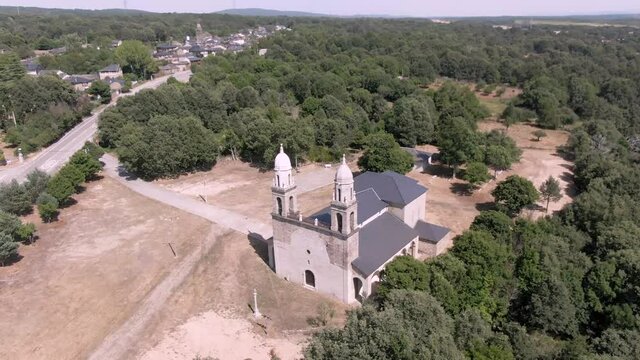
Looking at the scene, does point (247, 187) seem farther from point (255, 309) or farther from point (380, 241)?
point (255, 309)

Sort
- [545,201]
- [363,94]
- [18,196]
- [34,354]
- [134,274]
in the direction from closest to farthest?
1. [34,354]
2. [134,274]
3. [18,196]
4. [545,201]
5. [363,94]

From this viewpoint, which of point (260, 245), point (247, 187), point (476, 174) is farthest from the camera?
point (247, 187)

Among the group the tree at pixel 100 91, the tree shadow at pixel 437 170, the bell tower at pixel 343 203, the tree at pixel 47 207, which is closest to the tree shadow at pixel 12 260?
the tree at pixel 47 207

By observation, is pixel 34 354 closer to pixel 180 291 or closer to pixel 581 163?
pixel 180 291

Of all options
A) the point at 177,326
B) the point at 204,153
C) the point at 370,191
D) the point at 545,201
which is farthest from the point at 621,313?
the point at 204,153

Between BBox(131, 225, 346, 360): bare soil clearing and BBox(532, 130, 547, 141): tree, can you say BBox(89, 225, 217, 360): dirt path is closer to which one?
BBox(131, 225, 346, 360): bare soil clearing

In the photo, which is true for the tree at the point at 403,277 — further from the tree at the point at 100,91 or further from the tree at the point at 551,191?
the tree at the point at 100,91

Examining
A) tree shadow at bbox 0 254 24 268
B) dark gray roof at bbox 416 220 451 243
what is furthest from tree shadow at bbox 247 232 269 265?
tree shadow at bbox 0 254 24 268

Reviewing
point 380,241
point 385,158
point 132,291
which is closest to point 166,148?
point 132,291
